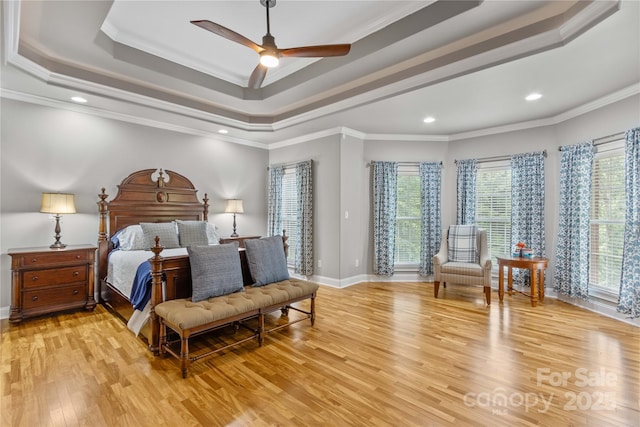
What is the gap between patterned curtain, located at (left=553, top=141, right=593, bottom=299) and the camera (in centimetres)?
392

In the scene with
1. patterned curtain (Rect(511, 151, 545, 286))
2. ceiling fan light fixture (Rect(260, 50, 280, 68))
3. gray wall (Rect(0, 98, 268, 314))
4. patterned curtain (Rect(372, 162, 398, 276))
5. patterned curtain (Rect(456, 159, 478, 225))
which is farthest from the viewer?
patterned curtain (Rect(372, 162, 398, 276))

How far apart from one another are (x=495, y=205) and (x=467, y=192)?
49 centimetres

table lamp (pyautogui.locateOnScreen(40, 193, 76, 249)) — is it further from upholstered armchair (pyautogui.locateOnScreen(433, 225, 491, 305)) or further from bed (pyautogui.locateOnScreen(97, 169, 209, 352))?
upholstered armchair (pyautogui.locateOnScreen(433, 225, 491, 305))

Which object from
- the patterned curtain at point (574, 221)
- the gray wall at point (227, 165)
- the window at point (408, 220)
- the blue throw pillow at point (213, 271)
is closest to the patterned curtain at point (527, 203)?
the gray wall at point (227, 165)

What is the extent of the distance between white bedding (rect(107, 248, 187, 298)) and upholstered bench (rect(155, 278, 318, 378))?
34.7 inches

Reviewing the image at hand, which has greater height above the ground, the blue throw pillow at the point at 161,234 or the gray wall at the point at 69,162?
the gray wall at the point at 69,162

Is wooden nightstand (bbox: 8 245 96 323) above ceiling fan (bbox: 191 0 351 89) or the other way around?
the other way around

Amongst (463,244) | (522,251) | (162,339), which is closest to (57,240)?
(162,339)

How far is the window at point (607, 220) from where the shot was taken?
3.66 metres

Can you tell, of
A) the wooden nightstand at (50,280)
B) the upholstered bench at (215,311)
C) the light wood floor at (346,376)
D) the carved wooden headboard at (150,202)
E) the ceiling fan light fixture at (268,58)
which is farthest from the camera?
the carved wooden headboard at (150,202)

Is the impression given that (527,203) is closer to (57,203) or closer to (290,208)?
(290,208)

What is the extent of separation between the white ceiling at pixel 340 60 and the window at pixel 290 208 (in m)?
1.46

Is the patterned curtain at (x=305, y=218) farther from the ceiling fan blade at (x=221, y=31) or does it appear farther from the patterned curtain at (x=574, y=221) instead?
the patterned curtain at (x=574, y=221)

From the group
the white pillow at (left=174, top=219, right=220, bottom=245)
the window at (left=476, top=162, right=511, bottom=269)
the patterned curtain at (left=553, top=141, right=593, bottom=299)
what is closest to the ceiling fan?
the white pillow at (left=174, top=219, right=220, bottom=245)
